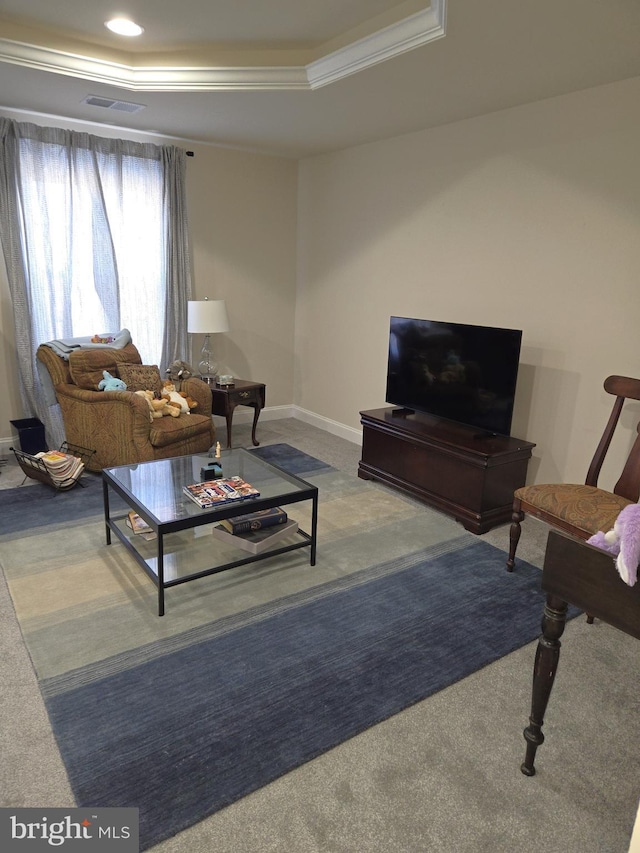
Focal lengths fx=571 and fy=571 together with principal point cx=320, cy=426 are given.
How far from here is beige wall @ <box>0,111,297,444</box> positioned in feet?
17.1

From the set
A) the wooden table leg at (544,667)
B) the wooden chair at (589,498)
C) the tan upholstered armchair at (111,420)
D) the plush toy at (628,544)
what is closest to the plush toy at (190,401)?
the tan upholstered armchair at (111,420)

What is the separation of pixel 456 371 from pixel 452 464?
24.9 inches

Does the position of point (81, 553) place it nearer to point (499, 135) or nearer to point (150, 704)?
point (150, 704)

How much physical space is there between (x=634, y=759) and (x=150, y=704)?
1.69 meters

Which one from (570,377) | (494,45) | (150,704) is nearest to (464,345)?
(570,377)

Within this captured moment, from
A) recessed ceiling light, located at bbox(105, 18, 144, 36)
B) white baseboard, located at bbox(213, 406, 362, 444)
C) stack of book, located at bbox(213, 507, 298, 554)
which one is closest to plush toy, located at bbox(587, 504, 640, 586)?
stack of book, located at bbox(213, 507, 298, 554)

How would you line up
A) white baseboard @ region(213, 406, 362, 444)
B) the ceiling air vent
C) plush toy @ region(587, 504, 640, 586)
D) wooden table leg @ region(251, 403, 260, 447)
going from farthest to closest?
1. white baseboard @ region(213, 406, 362, 444)
2. wooden table leg @ region(251, 403, 260, 447)
3. the ceiling air vent
4. plush toy @ region(587, 504, 640, 586)

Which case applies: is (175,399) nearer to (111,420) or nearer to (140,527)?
(111,420)

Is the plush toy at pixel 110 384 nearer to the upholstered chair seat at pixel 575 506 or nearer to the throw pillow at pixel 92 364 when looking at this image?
the throw pillow at pixel 92 364

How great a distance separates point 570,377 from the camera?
352 cm

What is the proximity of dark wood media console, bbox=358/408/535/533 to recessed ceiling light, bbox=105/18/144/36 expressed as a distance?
2760 mm

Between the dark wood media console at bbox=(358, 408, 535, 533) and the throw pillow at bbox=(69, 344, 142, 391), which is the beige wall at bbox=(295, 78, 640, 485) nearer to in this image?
the dark wood media console at bbox=(358, 408, 535, 533)

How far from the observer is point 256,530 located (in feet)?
9.86

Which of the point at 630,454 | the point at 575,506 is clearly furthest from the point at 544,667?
the point at 630,454
